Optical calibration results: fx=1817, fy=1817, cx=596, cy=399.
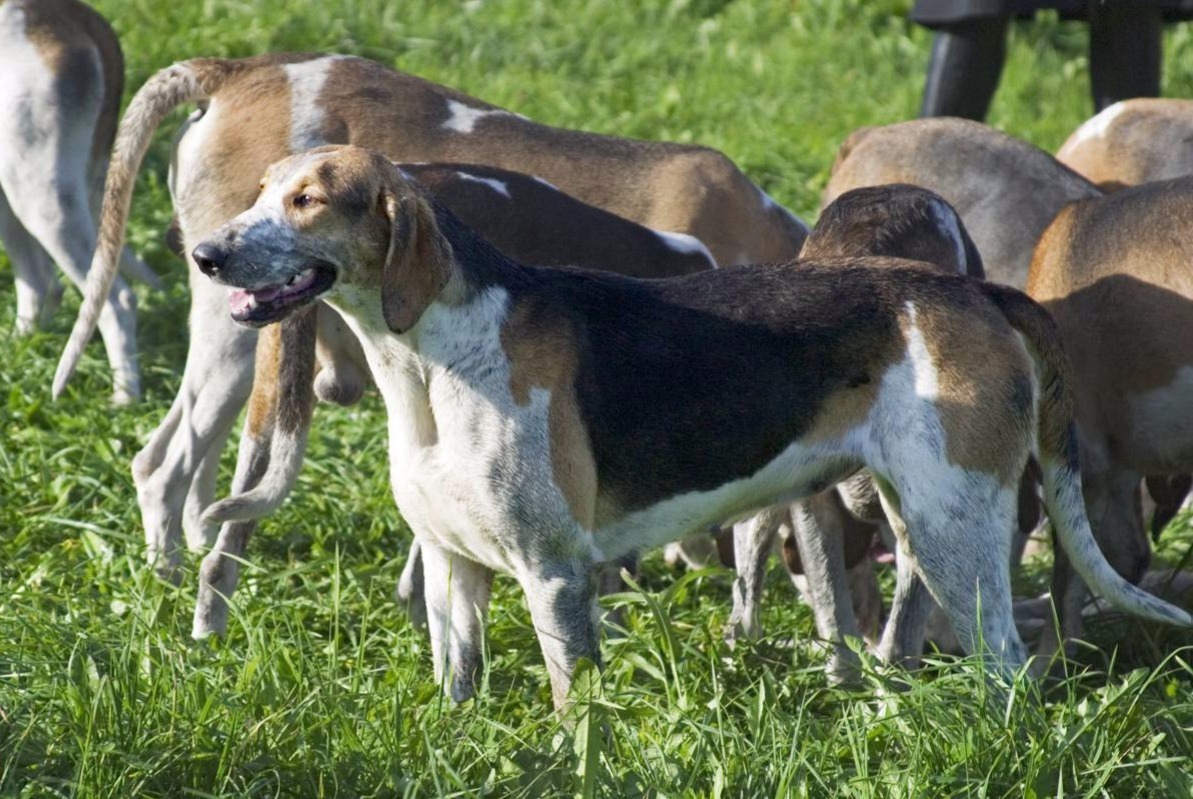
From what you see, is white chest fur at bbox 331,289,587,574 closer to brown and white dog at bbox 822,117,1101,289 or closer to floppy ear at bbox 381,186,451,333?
floppy ear at bbox 381,186,451,333

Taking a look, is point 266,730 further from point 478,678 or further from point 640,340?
point 640,340

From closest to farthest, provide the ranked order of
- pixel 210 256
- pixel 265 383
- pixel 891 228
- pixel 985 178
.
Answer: pixel 210 256 < pixel 265 383 < pixel 891 228 < pixel 985 178

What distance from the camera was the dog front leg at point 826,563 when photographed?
14.8 ft

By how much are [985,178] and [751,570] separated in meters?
1.73

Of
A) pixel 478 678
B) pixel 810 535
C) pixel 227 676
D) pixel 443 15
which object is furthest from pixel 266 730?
pixel 443 15

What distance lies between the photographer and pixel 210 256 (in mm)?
3352

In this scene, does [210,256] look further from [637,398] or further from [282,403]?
[282,403]

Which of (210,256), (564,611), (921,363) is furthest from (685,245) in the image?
(210,256)

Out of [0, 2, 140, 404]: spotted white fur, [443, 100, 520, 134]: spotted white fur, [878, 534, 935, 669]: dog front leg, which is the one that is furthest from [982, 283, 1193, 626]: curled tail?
[0, 2, 140, 404]: spotted white fur

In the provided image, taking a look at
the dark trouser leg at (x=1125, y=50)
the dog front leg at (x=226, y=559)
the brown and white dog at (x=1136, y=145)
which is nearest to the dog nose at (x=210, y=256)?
the dog front leg at (x=226, y=559)

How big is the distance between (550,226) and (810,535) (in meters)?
1.06

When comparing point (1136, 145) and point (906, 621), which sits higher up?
point (1136, 145)

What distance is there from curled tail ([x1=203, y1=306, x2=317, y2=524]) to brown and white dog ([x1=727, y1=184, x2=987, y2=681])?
47.0 inches

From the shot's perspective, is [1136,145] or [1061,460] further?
[1136,145]
